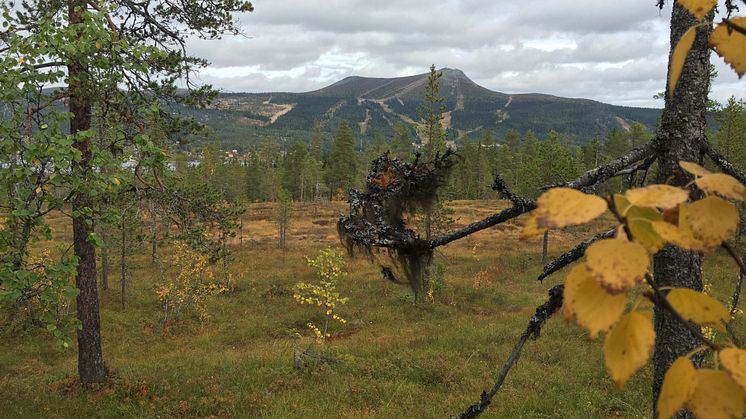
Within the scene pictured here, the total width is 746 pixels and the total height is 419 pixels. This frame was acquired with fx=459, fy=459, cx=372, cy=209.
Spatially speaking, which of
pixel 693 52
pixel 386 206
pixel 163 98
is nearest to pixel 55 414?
pixel 163 98

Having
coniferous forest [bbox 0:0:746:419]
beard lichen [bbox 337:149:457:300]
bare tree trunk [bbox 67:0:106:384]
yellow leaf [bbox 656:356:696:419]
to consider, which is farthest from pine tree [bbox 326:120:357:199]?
yellow leaf [bbox 656:356:696:419]

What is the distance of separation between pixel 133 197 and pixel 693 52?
943 centimetres

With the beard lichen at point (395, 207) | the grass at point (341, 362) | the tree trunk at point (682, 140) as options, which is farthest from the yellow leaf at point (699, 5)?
the grass at point (341, 362)

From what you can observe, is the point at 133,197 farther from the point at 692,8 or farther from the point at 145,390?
the point at 692,8

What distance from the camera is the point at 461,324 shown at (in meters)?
19.7

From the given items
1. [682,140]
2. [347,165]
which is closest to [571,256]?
[682,140]

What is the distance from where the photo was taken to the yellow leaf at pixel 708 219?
1.82 feet

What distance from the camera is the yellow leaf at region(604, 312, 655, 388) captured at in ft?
1.69

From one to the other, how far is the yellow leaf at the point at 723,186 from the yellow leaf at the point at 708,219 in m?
0.01

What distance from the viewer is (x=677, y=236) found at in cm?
53

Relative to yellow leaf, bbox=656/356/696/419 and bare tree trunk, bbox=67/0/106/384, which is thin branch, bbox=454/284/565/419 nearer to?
yellow leaf, bbox=656/356/696/419

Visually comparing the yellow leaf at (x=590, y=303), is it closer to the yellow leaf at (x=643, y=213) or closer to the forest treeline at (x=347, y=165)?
the yellow leaf at (x=643, y=213)

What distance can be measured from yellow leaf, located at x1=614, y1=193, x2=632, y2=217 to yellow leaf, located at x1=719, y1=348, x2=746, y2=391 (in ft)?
0.67

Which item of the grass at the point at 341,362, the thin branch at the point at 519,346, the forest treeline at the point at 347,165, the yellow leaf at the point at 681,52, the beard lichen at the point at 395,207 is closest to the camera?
the yellow leaf at the point at 681,52
